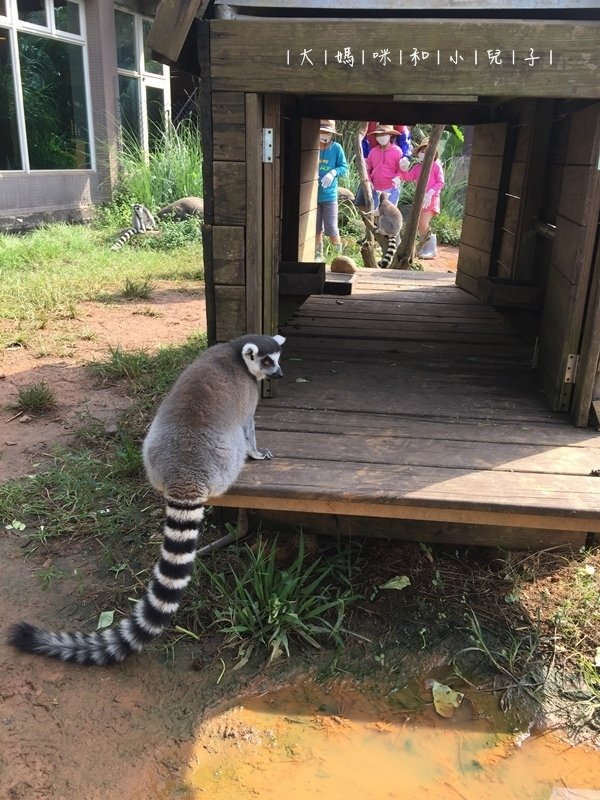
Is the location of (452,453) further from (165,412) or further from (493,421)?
(165,412)

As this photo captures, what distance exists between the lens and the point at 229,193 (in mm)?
3336

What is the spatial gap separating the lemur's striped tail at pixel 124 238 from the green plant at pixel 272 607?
27.4 feet

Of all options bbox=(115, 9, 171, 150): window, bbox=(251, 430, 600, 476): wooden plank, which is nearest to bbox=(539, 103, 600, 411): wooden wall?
bbox=(251, 430, 600, 476): wooden plank

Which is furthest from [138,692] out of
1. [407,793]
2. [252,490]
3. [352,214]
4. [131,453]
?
[352,214]

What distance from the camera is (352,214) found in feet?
44.6

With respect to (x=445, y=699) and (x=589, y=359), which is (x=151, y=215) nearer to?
(x=589, y=359)

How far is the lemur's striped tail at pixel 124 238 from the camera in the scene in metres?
10.6

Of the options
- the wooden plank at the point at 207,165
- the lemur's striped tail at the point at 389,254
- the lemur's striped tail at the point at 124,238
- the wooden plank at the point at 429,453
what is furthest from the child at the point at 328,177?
the wooden plank at the point at 429,453

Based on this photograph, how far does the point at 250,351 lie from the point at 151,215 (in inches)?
373

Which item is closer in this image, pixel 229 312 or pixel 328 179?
pixel 229 312

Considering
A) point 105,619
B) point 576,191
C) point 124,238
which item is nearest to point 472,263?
point 576,191

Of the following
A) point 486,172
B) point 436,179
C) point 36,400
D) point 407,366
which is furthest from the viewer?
point 436,179

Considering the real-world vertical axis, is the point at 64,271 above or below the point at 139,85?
below

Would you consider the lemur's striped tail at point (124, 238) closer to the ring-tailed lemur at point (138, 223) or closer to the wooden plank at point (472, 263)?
the ring-tailed lemur at point (138, 223)
